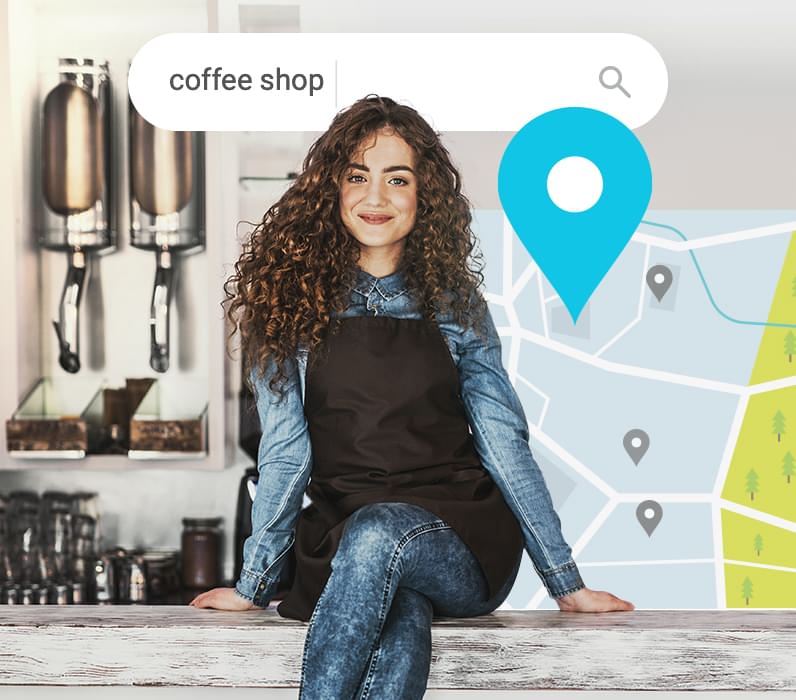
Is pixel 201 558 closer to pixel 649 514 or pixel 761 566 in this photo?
pixel 649 514

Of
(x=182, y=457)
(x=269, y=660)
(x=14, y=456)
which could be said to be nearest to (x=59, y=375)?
(x=14, y=456)

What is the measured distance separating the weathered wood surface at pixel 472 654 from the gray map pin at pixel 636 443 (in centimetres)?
89

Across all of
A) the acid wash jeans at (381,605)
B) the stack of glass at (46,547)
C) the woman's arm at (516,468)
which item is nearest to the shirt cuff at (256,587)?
the acid wash jeans at (381,605)

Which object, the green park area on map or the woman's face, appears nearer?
the woman's face

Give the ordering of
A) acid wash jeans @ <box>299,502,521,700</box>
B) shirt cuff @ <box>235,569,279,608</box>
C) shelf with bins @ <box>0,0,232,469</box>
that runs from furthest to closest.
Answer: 1. shelf with bins @ <box>0,0,232,469</box>
2. shirt cuff @ <box>235,569,279,608</box>
3. acid wash jeans @ <box>299,502,521,700</box>

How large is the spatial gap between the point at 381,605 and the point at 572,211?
1.22 metres

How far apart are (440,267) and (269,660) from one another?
54cm

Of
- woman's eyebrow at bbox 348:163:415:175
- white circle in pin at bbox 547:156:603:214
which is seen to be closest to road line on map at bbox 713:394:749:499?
white circle in pin at bbox 547:156:603:214

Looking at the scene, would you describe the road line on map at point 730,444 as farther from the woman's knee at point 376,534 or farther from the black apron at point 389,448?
the woman's knee at point 376,534

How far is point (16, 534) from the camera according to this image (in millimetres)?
2318

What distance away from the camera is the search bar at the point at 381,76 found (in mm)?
2271

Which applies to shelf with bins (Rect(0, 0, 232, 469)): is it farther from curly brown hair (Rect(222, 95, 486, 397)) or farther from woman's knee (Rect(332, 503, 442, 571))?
→ woman's knee (Rect(332, 503, 442, 571))

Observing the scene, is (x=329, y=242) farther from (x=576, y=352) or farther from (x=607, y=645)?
(x=576, y=352)

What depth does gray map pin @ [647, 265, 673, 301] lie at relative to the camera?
7.50ft
